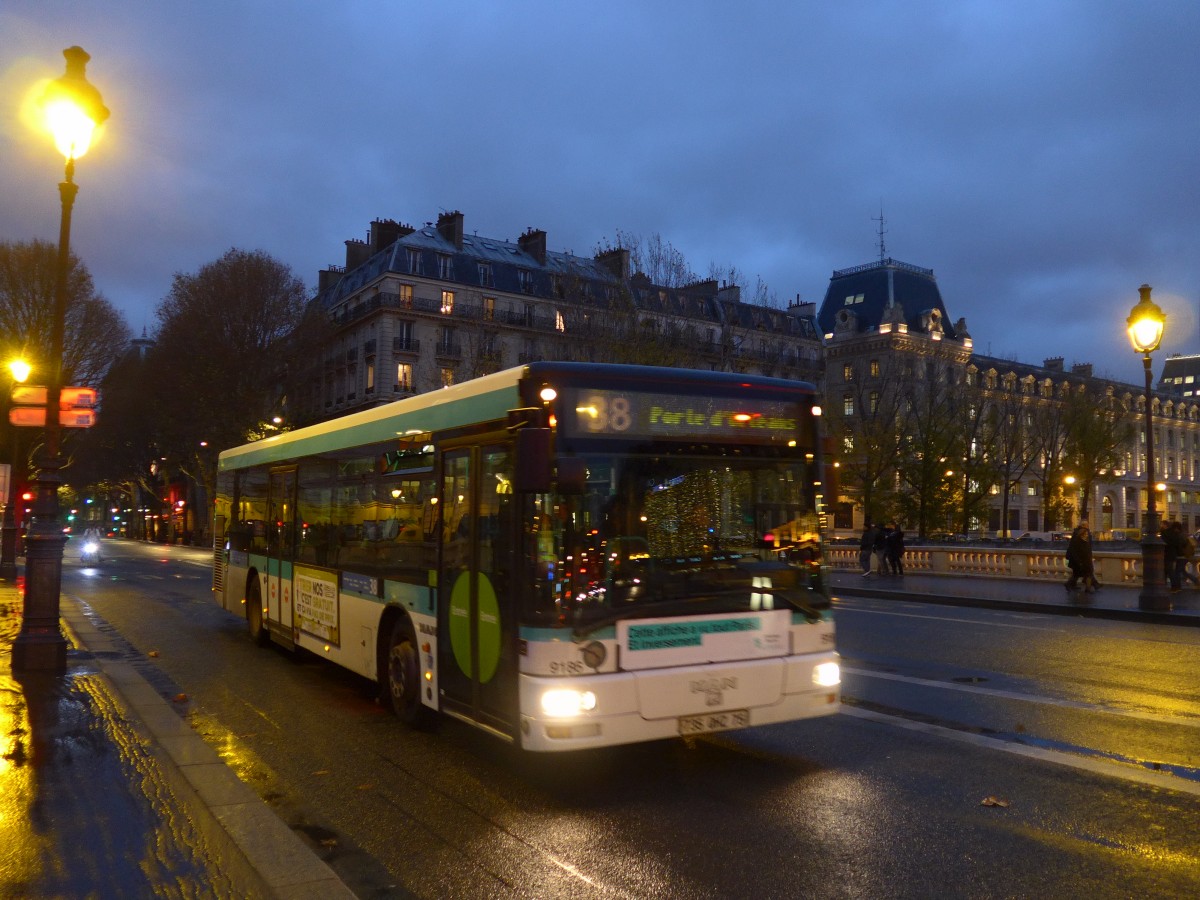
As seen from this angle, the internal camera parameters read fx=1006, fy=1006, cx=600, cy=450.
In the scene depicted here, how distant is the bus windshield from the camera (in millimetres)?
6031

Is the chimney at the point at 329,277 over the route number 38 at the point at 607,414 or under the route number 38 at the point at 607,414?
over

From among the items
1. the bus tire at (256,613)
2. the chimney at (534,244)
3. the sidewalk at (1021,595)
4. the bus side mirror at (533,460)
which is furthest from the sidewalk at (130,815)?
the chimney at (534,244)

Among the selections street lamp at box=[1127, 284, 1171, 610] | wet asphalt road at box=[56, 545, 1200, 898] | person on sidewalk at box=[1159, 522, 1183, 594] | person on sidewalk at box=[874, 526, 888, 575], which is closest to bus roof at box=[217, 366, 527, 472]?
wet asphalt road at box=[56, 545, 1200, 898]

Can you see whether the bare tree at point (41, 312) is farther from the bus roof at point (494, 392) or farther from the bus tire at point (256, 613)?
the bus roof at point (494, 392)

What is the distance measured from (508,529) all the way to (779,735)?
2919 millimetres

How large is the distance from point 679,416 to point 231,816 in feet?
11.5

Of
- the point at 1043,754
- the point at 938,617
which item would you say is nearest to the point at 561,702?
the point at 1043,754

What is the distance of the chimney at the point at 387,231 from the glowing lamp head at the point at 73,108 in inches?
2090

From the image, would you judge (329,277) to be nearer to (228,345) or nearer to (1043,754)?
(228,345)

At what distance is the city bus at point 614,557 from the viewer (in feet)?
19.7

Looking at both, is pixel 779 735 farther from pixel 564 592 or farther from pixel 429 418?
pixel 429 418

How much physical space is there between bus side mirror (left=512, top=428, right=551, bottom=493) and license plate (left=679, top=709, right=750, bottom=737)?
5.76 ft

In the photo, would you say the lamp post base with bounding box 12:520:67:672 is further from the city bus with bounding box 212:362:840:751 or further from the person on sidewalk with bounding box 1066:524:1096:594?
the person on sidewalk with bounding box 1066:524:1096:594

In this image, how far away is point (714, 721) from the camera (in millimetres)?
6324
